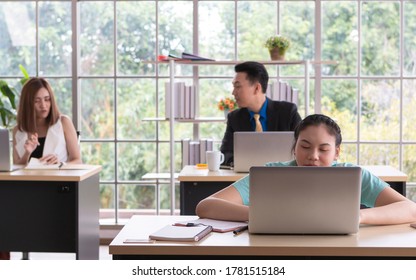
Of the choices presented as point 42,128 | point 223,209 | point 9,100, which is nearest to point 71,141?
point 42,128

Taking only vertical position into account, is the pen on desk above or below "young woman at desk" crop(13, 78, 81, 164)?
below

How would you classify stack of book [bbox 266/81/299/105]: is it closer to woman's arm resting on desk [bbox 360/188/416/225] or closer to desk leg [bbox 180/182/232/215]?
desk leg [bbox 180/182/232/215]

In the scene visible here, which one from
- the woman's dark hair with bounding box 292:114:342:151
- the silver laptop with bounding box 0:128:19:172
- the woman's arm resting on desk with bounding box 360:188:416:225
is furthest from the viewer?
the silver laptop with bounding box 0:128:19:172

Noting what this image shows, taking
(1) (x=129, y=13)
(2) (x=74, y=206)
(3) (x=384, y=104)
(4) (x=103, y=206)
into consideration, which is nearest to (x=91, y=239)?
(2) (x=74, y=206)

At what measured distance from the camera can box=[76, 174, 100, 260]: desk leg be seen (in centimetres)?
463

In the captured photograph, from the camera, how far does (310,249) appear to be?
7.58 feet

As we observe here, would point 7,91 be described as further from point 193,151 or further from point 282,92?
point 282,92

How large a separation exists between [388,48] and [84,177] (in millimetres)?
2909

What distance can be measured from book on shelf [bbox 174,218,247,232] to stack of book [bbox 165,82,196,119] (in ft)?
9.96

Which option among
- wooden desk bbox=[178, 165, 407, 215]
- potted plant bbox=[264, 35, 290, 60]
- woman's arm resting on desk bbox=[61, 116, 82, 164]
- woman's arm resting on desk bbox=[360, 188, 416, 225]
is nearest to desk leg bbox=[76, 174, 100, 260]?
woman's arm resting on desk bbox=[61, 116, 82, 164]

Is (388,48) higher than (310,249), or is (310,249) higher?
(388,48)

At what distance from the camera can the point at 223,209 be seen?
2723 mm

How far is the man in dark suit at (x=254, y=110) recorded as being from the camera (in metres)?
4.86
